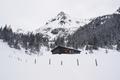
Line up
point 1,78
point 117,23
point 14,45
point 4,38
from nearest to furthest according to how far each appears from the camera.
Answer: point 1,78
point 14,45
point 4,38
point 117,23

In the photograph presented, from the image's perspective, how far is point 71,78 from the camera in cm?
980

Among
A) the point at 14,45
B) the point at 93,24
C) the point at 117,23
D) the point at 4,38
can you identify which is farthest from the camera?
the point at 93,24

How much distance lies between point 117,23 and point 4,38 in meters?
87.0

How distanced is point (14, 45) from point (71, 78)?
3941cm

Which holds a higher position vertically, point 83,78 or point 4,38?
point 4,38

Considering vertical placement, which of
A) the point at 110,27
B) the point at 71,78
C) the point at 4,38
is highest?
the point at 110,27

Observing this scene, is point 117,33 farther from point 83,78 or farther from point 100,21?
point 83,78

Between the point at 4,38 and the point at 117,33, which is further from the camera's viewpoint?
the point at 117,33

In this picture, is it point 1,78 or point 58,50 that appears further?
point 58,50

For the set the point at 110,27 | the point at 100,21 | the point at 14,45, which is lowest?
the point at 14,45

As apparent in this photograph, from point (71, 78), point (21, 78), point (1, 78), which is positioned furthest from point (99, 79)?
point (1, 78)

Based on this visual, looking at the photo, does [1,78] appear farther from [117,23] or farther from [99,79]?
[117,23]

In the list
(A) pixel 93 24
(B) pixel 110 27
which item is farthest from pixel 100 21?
(B) pixel 110 27

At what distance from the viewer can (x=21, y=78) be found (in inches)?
371
